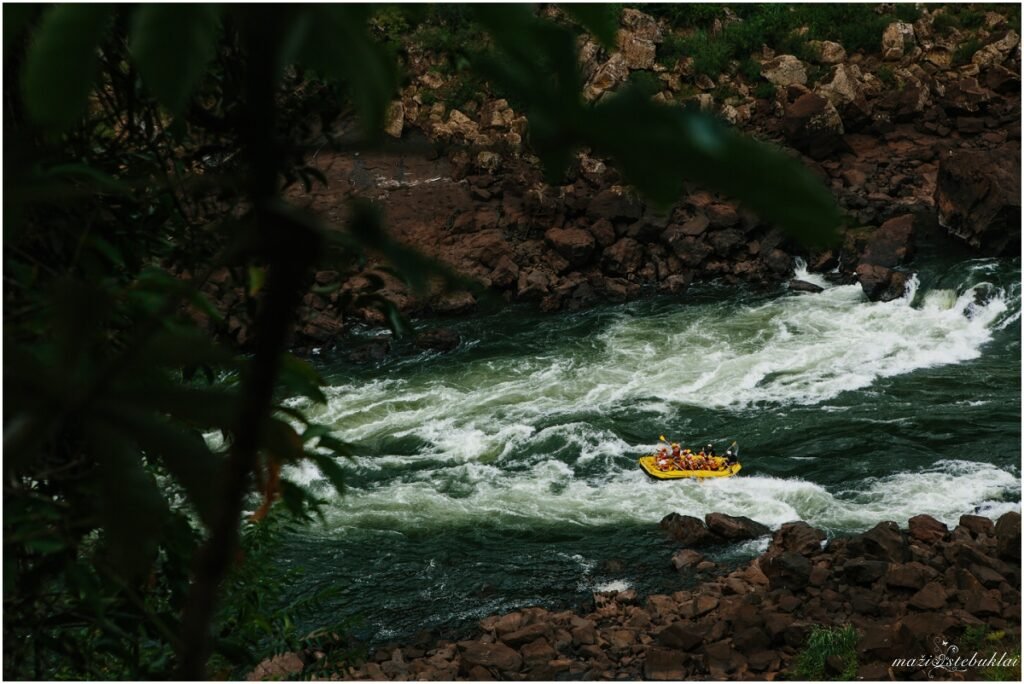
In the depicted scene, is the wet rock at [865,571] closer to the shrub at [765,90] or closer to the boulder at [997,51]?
the shrub at [765,90]

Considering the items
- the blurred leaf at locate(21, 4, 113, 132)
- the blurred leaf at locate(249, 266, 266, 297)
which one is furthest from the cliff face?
the blurred leaf at locate(21, 4, 113, 132)

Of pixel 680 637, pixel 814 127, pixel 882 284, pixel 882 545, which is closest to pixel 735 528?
pixel 882 545

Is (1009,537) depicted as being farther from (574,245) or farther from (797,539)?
(574,245)

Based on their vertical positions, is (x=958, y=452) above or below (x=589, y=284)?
below

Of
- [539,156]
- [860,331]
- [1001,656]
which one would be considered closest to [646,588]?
[1001,656]

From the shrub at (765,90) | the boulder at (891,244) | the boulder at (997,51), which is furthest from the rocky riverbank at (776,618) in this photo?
the boulder at (997,51)

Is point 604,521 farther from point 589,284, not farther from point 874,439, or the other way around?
point 589,284
